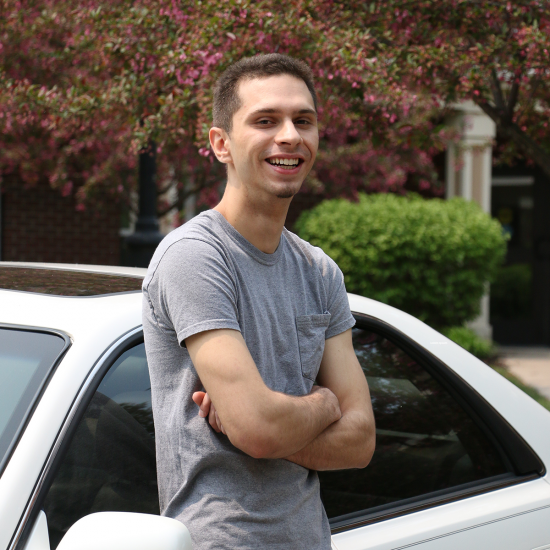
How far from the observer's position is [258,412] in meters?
1.42

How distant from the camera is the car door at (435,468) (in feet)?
6.56

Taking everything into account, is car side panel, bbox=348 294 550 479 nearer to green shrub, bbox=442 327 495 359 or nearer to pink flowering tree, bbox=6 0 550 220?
pink flowering tree, bbox=6 0 550 220

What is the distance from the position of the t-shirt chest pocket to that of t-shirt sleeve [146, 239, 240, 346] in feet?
0.63

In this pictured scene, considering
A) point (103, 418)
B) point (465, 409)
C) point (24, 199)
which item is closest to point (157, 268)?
point (103, 418)

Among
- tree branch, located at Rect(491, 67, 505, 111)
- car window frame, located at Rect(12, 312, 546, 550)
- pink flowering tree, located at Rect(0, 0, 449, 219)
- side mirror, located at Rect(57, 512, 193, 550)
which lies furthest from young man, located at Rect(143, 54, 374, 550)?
tree branch, located at Rect(491, 67, 505, 111)

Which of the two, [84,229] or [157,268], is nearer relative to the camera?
[157,268]

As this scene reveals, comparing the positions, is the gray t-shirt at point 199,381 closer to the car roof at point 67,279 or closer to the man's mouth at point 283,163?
the man's mouth at point 283,163

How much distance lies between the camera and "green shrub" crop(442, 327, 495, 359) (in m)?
8.46

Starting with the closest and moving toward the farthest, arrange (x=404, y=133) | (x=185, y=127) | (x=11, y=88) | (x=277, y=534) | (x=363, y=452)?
1. (x=277, y=534)
2. (x=363, y=452)
3. (x=185, y=127)
4. (x=11, y=88)
5. (x=404, y=133)

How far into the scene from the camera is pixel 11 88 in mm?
4672

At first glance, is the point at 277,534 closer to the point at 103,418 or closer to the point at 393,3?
the point at 103,418

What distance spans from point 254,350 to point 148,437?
0.41 m

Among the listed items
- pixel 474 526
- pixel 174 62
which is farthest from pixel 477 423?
pixel 174 62

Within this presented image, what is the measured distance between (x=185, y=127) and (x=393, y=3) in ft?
4.42
